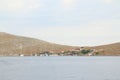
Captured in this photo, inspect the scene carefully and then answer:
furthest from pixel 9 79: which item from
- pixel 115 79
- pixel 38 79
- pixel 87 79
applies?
pixel 115 79

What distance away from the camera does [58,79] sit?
6775 centimetres

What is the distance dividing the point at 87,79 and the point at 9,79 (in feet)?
52.0

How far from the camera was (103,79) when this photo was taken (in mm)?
66000

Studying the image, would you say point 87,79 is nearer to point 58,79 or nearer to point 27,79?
point 58,79

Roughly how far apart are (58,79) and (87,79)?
19.5ft

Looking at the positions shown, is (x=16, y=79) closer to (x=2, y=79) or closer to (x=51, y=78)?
(x=2, y=79)

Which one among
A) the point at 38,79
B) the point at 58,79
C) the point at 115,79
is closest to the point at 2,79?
the point at 38,79

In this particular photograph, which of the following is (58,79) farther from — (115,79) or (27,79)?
(115,79)

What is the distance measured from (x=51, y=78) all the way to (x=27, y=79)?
5550mm

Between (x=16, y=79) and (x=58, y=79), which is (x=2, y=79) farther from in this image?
(x=58, y=79)

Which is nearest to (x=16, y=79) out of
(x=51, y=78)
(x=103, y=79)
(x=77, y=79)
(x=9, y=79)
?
(x=9, y=79)

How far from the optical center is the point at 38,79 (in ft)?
220

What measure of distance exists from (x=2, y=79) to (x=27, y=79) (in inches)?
198

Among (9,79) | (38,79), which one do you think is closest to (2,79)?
(9,79)
